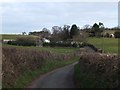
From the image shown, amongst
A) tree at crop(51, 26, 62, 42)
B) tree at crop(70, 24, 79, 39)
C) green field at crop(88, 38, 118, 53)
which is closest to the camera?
green field at crop(88, 38, 118, 53)

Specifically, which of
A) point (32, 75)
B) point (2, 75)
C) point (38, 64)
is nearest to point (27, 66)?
point (32, 75)

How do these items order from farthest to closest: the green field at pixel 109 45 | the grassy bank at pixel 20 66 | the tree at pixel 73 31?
1. the tree at pixel 73 31
2. the green field at pixel 109 45
3. the grassy bank at pixel 20 66

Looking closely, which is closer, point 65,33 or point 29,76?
point 29,76

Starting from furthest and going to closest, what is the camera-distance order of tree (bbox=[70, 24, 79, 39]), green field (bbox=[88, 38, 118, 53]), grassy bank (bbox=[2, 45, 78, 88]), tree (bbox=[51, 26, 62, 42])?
tree (bbox=[70, 24, 79, 39]) < tree (bbox=[51, 26, 62, 42]) < green field (bbox=[88, 38, 118, 53]) < grassy bank (bbox=[2, 45, 78, 88])

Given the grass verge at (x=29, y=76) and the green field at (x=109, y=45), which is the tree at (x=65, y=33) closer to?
the green field at (x=109, y=45)

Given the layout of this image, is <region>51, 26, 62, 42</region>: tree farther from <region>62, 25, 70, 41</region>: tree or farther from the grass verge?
the grass verge

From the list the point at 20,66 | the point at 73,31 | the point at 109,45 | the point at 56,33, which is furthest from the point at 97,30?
the point at 20,66

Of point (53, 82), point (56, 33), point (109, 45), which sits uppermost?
point (56, 33)

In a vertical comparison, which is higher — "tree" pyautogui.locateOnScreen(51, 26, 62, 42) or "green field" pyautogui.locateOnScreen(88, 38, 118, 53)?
"tree" pyautogui.locateOnScreen(51, 26, 62, 42)

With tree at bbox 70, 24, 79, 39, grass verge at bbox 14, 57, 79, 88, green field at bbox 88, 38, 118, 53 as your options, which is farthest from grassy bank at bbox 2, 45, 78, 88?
tree at bbox 70, 24, 79, 39

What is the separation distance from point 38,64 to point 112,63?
27650mm

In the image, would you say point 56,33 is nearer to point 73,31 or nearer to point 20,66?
point 73,31

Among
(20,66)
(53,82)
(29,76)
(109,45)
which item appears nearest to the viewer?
(53,82)

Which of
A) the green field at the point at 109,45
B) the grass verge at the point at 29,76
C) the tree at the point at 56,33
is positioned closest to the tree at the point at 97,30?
the tree at the point at 56,33
